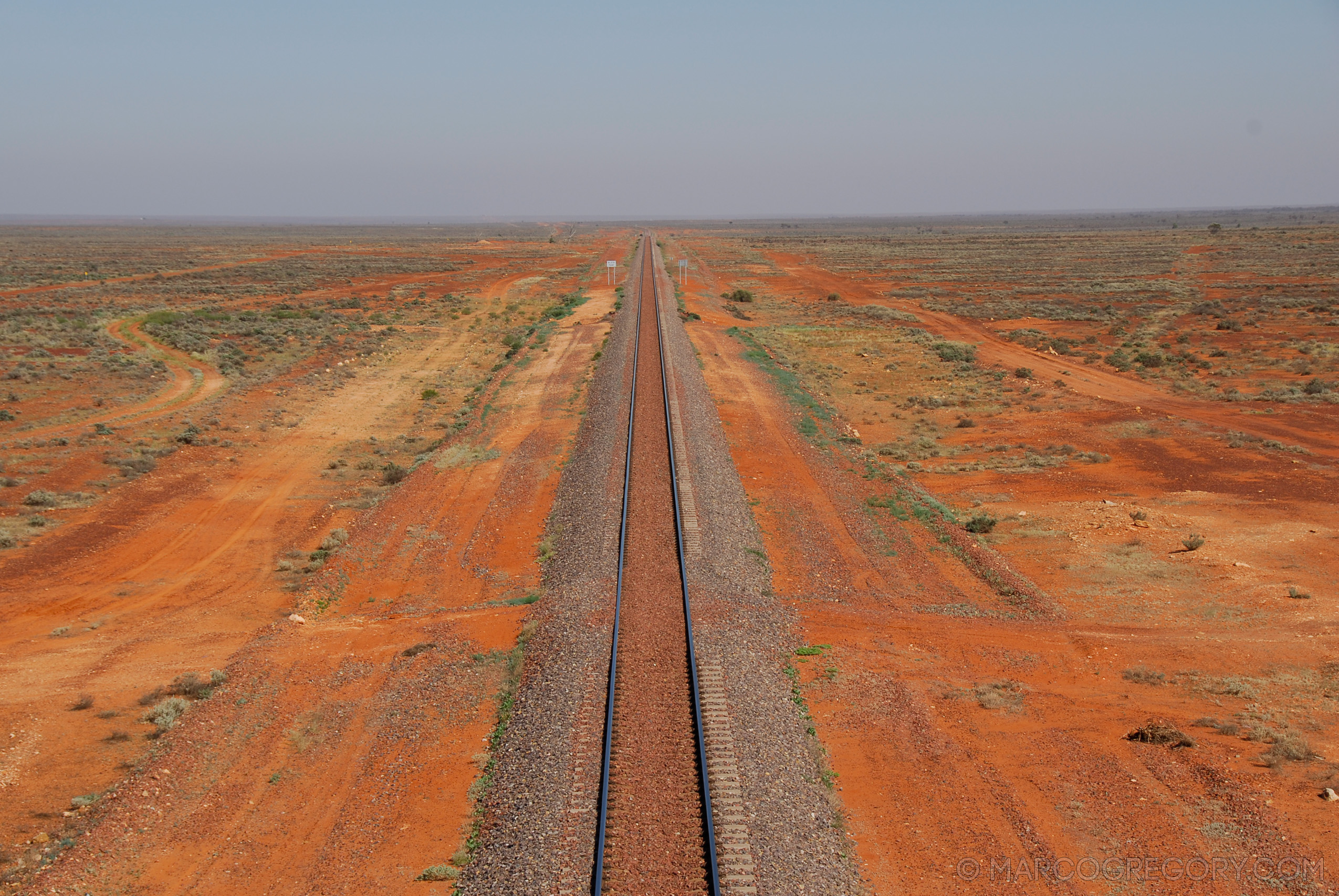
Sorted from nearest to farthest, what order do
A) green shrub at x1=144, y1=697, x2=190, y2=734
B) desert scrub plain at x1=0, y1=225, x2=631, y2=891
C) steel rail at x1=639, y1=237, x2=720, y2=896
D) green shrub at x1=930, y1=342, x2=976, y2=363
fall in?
steel rail at x1=639, y1=237, x2=720, y2=896 < desert scrub plain at x1=0, y1=225, x2=631, y2=891 < green shrub at x1=144, y1=697, x2=190, y2=734 < green shrub at x1=930, y1=342, x2=976, y2=363

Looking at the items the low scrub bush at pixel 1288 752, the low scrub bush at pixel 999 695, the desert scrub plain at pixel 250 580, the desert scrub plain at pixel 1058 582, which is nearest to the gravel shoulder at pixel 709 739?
the desert scrub plain at pixel 1058 582

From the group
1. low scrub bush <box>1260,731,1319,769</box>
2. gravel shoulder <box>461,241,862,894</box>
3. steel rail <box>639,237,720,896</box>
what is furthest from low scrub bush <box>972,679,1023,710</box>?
steel rail <box>639,237,720,896</box>

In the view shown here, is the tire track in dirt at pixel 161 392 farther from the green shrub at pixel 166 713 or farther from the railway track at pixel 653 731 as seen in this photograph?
the railway track at pixel 653 731

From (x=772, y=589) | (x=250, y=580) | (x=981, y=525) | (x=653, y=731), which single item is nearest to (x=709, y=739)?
(x=653, y=731)

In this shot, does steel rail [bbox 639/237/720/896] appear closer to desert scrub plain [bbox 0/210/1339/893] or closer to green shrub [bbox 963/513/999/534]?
desert scrub plain [bbox 0/210/1339/893]

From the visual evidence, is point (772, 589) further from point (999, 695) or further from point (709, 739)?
point (709, 739)

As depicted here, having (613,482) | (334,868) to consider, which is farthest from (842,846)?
(613,482)
